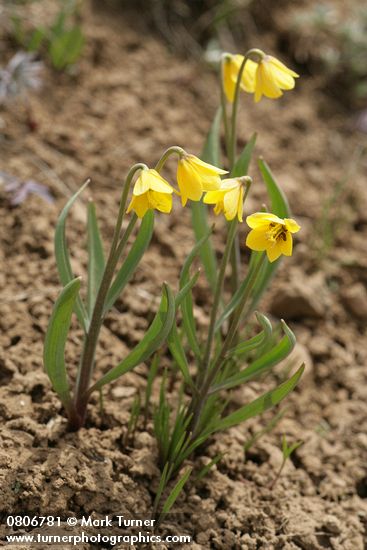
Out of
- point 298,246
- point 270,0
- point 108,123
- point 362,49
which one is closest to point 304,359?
point 298,246

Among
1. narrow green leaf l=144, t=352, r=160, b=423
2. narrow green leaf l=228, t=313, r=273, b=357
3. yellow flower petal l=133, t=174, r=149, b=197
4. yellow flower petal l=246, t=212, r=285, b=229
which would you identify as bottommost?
narrow green leaf l=144, t=352, r=160, b=423

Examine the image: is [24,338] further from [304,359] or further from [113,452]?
[304,359]

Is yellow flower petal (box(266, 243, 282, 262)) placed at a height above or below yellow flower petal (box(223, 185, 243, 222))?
below

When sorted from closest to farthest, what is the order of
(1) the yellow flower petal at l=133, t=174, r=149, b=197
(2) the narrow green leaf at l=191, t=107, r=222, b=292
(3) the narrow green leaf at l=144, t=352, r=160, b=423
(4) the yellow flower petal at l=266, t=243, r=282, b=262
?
(1) the yellow flower petal at l=133, t=174, r=149, b=197 → (4) the yellow flower petal at l=266, t=243, r=282, b=262 → (3) the narrow green leaf at l=144, t=352, r=160, b=423 → (2) the narrow green leaf at l=191, t=107, r=222, b=292

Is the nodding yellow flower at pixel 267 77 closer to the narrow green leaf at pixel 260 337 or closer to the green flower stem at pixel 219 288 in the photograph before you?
the green flower stem at pixel 219 288

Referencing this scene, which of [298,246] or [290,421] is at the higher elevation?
[298,246]

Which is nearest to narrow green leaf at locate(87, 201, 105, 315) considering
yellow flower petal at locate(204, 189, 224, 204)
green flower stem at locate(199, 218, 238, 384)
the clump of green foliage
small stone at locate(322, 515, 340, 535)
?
green flower stem at locate(199, 218, 238, 384)

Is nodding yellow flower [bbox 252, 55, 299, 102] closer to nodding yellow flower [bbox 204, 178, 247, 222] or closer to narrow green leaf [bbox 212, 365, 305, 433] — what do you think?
nodding yellow flower [bbox 204, 178, 247, 222]
